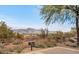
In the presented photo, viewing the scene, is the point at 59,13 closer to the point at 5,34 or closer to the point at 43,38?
the point at 43,38

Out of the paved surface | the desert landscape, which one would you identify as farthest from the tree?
the paved surface

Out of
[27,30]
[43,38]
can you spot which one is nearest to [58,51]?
[43,38]

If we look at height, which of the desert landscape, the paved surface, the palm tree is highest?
the palm tree

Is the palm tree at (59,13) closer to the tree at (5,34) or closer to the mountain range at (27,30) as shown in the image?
the mountain range at (27,30)

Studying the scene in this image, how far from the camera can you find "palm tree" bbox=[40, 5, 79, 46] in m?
2.31

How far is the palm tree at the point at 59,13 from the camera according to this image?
231 cm

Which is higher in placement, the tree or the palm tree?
the palm tree

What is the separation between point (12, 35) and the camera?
2.31 m

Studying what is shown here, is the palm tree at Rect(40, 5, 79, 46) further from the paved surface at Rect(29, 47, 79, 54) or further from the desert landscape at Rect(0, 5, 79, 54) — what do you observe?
the paved surface at Rect(29, 47, 79, 54)

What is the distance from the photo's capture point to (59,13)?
92.0 inches

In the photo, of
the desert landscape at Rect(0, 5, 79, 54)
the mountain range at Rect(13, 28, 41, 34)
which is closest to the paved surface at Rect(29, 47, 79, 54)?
the desert landscape at Rect(0, 5, 79, 54)

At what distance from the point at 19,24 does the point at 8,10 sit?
147mm
